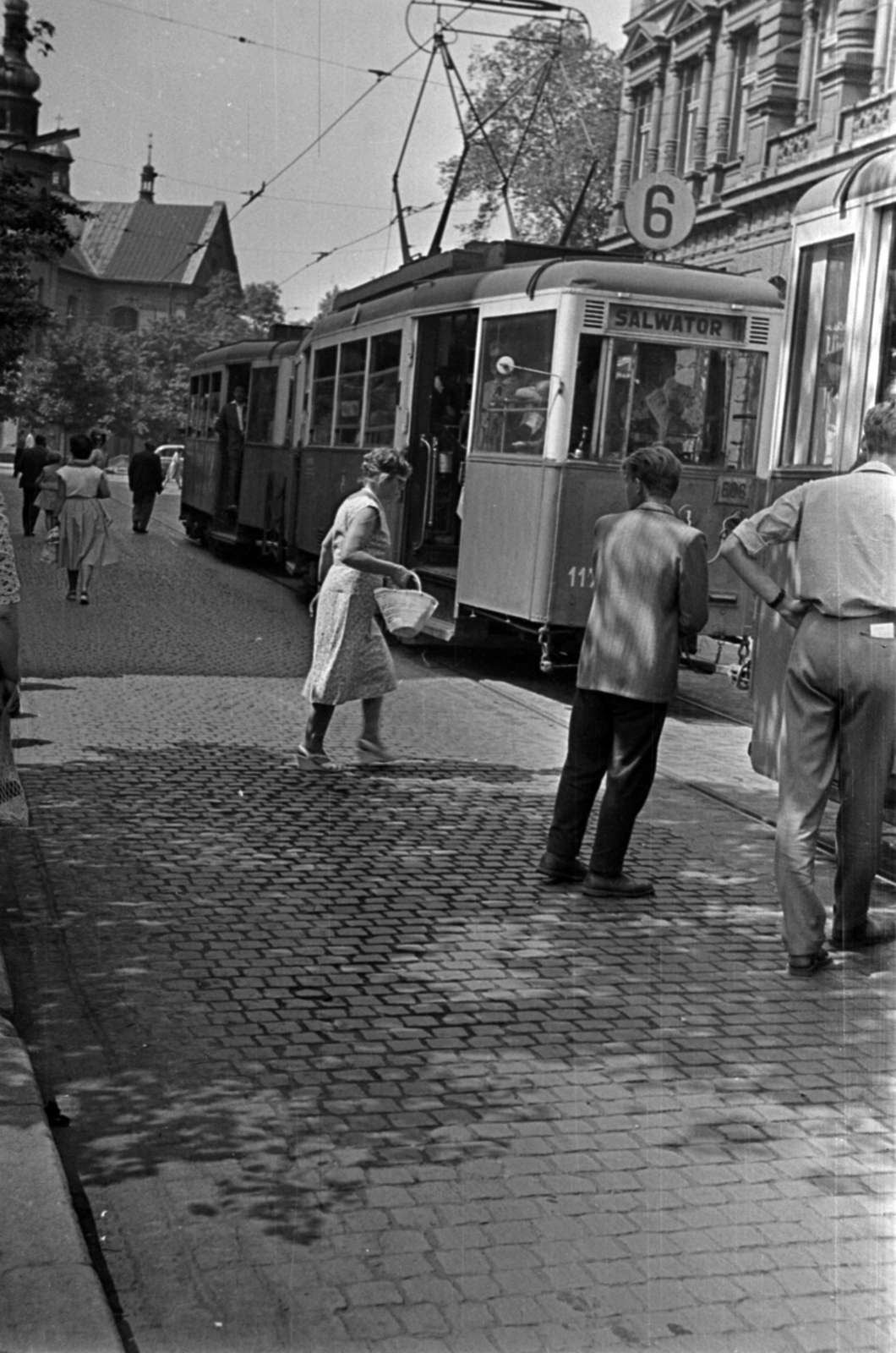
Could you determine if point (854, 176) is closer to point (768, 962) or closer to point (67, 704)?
point (768, 962)

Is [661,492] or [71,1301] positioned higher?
[661,492]

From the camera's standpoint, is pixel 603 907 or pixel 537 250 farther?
pixel 537 250

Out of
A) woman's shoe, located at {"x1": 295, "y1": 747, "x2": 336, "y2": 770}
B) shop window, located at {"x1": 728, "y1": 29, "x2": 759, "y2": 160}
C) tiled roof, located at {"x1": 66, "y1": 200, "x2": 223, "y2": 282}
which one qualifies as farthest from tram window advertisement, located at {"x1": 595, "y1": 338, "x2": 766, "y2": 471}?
tiled roof, located at {"x1": 66, "y1": 200, "x2": 223, "y2": 282}

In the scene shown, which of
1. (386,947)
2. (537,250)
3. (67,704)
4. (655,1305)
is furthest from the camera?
(537,250)

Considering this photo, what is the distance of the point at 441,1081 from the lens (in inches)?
206

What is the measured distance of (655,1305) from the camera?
3824mm

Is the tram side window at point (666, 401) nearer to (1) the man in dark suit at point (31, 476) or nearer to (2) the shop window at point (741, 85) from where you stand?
(1) the man in dark suit at point (31, 476)

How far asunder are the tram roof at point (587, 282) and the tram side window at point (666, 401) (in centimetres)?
41

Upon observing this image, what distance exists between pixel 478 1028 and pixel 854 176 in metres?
4.34

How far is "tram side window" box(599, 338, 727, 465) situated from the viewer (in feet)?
45.4

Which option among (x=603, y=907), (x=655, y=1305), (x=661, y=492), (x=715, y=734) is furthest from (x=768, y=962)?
(x=715, y=734)

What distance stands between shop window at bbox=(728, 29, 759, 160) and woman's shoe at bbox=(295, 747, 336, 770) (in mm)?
30539

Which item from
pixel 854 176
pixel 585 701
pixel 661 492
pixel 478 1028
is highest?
pixel 854 176

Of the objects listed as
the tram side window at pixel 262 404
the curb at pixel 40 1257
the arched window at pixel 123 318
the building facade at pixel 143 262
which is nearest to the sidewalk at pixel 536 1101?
the curb at pixel 40 1257
